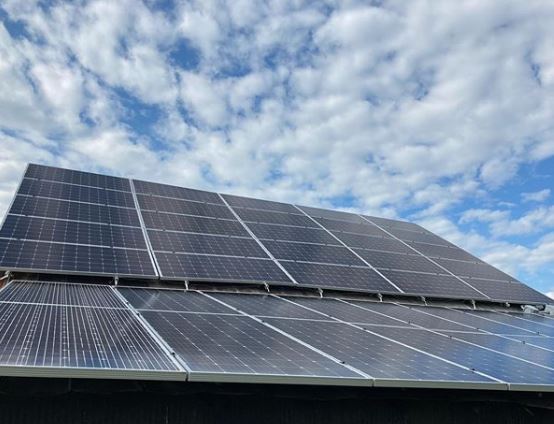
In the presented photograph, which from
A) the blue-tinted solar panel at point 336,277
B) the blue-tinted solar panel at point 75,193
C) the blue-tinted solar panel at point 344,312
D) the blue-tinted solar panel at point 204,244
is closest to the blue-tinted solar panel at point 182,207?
the blue-tinted solar panel at point 75,193

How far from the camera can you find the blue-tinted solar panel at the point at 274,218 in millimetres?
23584

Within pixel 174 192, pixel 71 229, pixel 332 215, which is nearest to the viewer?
pixel 71 229

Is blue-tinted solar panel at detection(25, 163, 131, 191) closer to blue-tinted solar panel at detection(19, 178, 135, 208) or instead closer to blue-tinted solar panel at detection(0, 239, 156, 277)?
blue-tinted solar panel at detection(19, 178, 135, 208)

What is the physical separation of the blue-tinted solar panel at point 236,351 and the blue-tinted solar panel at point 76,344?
0.51m

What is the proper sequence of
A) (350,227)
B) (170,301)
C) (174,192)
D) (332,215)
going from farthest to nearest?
(332,215), (350,227), (174,192), (170,301)

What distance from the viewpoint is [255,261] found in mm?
18969

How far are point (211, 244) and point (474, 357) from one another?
11.1m

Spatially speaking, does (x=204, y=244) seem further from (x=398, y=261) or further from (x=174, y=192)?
(x=398, y=261)

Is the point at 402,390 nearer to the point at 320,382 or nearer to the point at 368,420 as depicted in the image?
the point at 368,420

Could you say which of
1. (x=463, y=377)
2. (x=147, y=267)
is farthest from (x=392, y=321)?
(x=147, y=267)

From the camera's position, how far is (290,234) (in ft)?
75.1

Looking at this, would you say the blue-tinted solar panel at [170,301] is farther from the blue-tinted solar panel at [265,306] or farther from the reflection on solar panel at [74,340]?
the reflection on solar panel at [74,340]

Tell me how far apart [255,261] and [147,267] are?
174 inches

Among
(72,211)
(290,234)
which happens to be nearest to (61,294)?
(72,211)
